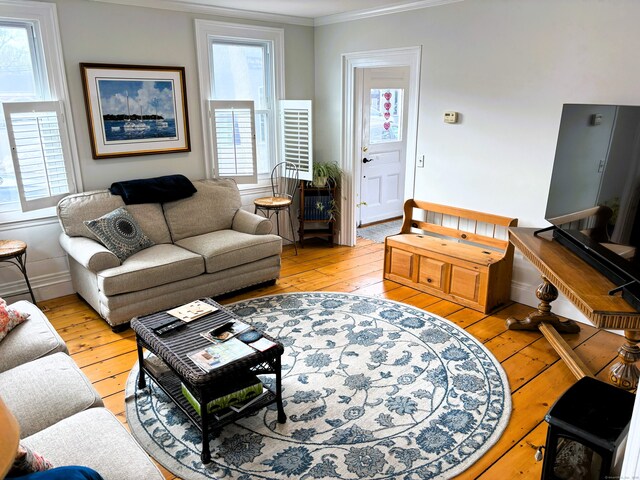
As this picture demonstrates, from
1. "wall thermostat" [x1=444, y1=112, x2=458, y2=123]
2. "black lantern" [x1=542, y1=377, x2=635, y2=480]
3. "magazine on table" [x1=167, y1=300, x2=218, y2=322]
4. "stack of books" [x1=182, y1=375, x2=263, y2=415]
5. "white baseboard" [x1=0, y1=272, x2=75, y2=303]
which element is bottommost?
"white baseboard" [x1=0, y1=272, x2=75, y2=303]

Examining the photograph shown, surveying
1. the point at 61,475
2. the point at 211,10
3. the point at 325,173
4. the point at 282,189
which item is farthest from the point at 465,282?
the point at 211,10

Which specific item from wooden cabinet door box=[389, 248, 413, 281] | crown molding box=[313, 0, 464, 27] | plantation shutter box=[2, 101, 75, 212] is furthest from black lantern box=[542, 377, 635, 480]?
plantation shutter box=[2, 101, 75, 212]

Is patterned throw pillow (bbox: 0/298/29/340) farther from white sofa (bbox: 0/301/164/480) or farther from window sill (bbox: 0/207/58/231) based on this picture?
window sill (bbox: 0/207/58/231)

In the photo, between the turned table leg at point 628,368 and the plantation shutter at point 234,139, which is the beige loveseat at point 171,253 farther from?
the turned table leg at point 628,368

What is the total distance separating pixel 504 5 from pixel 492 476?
3.34 meters

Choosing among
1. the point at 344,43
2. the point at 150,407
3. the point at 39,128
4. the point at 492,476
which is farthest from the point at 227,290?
the point at 344,43

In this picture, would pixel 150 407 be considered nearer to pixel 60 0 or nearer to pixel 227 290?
pixel 227 290

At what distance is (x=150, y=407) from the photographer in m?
2.69

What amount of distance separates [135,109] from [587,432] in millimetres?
4133

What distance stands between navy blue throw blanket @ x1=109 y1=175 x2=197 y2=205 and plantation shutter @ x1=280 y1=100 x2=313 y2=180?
4.13 ft

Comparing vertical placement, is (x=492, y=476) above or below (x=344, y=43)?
below

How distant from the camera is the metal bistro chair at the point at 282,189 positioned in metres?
5.11

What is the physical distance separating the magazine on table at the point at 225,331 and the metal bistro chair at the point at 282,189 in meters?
2.46

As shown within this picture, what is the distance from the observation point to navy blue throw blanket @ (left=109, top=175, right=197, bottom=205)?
4.16 m
